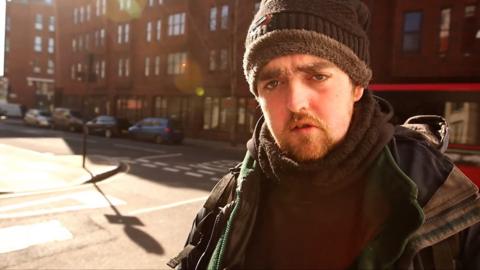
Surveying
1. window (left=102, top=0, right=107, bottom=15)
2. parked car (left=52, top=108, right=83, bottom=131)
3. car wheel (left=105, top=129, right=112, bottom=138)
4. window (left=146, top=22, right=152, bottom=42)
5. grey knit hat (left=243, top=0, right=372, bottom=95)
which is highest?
window (left=102, top=0, right=107, bottom=15)

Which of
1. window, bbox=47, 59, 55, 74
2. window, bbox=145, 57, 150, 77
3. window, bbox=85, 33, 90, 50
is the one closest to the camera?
window, bbox=145, 57, 150, 77

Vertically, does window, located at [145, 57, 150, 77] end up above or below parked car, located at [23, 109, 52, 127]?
above

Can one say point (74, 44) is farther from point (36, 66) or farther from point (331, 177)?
point (331, 177)

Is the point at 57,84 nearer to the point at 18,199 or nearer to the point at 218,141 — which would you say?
the point at 218,141

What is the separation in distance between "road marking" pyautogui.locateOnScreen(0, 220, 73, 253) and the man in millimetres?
4749

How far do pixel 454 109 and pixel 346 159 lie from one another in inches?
380

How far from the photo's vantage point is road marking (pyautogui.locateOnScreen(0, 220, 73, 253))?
519cm

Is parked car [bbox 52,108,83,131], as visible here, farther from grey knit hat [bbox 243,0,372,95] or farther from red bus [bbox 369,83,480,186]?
grey knit hat [bbox 243,0,372,95]

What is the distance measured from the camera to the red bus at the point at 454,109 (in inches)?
345

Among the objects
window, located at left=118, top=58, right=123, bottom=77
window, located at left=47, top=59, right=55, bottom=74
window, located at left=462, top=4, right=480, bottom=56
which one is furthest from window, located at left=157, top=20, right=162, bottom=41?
window, located at left=47, top=59, right=55, bottom=74

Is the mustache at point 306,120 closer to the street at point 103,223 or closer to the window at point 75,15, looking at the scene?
the street at point 103,223

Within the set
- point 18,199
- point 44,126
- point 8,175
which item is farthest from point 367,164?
point 44,126

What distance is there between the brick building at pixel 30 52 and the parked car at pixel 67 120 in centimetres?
3301

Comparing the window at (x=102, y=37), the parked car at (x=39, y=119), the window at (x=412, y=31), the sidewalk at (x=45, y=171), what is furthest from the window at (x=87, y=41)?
the window at (x=412, y=31)
